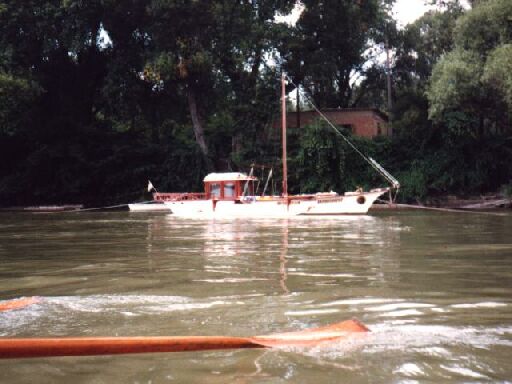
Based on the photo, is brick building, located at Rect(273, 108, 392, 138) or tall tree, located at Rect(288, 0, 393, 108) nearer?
tall tree, located at Rect(288, 0, 393, 108)

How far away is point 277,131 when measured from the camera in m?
37.2

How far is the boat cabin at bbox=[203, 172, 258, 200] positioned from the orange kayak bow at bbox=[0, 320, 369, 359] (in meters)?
22.5

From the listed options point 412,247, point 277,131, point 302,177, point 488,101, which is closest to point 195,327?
point 412,247

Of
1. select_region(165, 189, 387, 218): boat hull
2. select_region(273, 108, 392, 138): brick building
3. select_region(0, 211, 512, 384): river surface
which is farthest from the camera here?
select_region(273, 108, 392, 138): brick building

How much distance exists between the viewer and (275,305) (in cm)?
523

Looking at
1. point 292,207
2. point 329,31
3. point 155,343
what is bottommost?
point 155,343

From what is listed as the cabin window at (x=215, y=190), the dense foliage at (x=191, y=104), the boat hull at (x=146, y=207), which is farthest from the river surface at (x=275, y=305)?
the dense foliage at (x=191, y=104)

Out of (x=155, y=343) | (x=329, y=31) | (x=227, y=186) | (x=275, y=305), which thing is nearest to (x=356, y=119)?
(x=329, y=31)

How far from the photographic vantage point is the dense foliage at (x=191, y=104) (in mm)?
32188

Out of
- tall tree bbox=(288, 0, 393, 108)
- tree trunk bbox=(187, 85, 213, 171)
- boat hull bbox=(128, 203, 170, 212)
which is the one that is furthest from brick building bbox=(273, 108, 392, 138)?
boat hull bbox=(128, 203, 170, 212)

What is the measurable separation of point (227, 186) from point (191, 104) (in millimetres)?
10284

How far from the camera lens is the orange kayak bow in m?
2.74

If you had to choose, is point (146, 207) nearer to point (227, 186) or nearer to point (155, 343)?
point (227, 186)

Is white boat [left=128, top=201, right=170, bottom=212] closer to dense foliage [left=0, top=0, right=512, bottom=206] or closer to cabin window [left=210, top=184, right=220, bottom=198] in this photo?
dense foliage [left=0, top=0, right=512, bottom=206]
